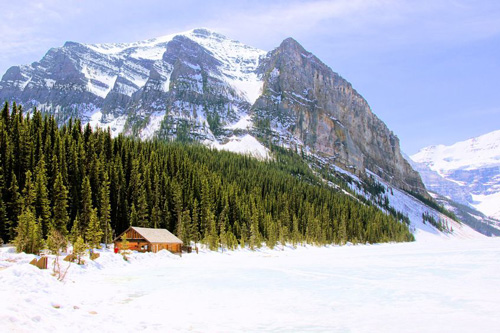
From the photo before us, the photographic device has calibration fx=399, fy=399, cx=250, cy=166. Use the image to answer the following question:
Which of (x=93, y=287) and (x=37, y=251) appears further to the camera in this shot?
(x=37, y=251)

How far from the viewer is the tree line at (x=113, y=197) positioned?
59.7 metres

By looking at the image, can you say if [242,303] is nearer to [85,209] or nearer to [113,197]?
[85,209]

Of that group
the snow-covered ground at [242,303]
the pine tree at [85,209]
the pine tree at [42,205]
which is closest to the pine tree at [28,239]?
the snow-covered ground at [242,303]

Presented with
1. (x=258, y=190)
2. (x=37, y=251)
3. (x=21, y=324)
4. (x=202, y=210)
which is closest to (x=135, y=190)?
(x=202, y=210)

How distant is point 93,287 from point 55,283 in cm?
444

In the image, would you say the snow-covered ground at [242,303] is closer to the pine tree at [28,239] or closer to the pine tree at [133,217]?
the pine tree at [28,239]

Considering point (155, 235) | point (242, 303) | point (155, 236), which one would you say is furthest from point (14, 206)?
point (242, 303)

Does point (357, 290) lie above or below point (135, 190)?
below

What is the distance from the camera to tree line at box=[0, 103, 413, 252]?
5966 cm

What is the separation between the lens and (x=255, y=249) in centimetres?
9594

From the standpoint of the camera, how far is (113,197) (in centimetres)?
8375

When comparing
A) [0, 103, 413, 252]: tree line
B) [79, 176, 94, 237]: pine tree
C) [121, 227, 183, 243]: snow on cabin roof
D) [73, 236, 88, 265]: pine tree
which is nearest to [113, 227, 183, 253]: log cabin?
[121, 227, 183, 243]: snow on cabin roof

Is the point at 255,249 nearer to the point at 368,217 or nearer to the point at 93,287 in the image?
the point at 93,287

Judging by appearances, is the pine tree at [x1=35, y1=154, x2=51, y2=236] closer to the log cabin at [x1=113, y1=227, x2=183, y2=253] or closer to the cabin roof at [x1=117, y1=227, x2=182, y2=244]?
the log cabin at [x1=113, y1=227, x2=183, y2=253]
